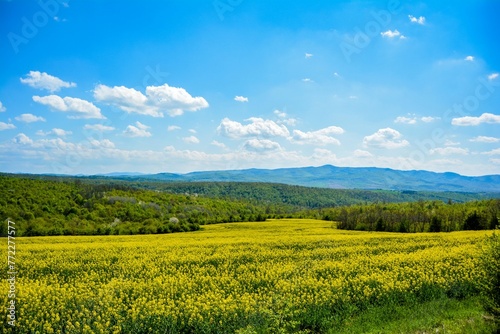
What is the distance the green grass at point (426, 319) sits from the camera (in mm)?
11406

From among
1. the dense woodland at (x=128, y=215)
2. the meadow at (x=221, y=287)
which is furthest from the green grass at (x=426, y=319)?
the dense woodland at (x=128, y=215)

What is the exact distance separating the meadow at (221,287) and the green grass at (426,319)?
0.54 m

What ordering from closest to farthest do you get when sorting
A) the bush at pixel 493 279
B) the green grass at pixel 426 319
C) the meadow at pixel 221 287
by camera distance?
the bush at pixel 493 279, the green grass at pixel 426 319, the meadow at pixel 221 287

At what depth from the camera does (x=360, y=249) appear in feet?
88.1

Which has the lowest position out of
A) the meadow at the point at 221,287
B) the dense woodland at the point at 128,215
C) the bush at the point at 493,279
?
the dense woodland at the point at 128,215

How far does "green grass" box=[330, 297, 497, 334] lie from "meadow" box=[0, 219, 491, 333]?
0.54m

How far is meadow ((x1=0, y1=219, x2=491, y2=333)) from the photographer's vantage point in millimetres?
12141

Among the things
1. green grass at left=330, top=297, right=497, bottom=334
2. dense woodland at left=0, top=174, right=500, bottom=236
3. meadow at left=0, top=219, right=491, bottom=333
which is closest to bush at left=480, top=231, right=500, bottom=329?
green grass at left=330, top=297, right=497, bottom=334

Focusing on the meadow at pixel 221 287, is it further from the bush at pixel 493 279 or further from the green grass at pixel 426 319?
the bush at pixel 493 279

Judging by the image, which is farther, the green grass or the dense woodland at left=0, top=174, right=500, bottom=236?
the dense woodland at left=0, top=174, right=500, bottom=236

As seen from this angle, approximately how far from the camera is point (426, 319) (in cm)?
1256

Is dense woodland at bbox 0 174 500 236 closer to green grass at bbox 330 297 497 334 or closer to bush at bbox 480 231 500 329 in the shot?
green grass at bbox 330 297 497 334

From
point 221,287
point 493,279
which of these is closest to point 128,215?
point 221,287

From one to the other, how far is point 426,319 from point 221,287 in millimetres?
8714
